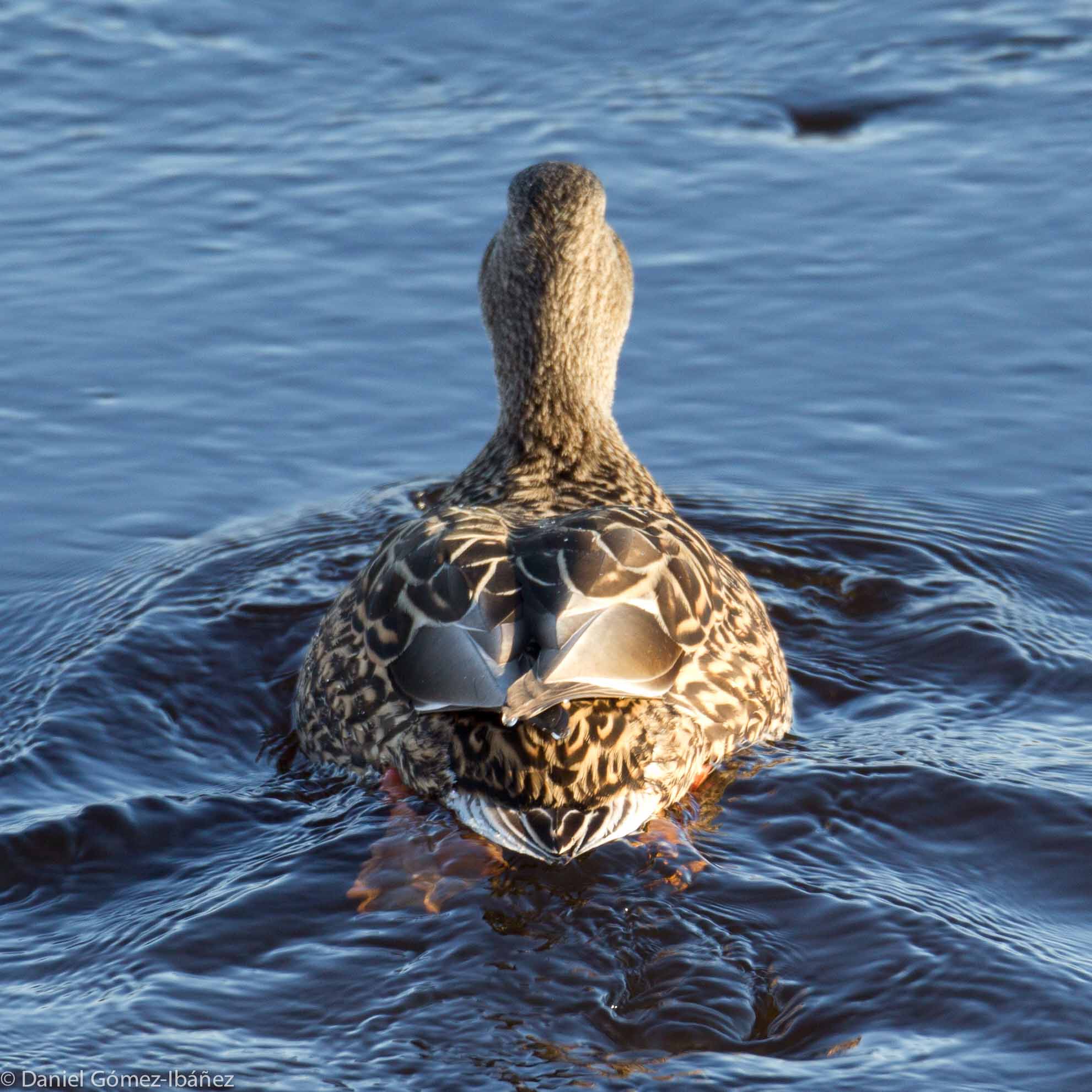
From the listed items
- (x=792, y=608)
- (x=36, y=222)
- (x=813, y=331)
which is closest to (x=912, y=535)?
(x=792, y=608)

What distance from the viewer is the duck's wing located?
5.01 metres

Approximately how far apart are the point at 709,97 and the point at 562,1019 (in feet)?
26.3

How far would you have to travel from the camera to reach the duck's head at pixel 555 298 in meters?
6.93

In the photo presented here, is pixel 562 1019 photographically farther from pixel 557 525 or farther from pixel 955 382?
pixel 955 382

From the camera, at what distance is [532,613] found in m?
5.13

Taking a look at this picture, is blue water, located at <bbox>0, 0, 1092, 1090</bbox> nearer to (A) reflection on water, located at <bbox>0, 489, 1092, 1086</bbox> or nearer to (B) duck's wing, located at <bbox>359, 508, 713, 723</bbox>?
(A) reflection on water, located at <bbox>0, 489, 1092, 1086</bbox>
